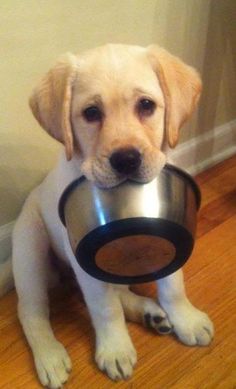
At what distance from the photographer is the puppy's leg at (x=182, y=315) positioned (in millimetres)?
1411

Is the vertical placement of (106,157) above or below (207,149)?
above

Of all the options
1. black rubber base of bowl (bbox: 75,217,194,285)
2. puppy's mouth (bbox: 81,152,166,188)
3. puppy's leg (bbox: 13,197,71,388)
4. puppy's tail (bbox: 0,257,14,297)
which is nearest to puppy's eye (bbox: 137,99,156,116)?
puppy's mouth (bbox: 81,152,166,188)

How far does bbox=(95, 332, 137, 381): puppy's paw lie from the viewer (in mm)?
1348

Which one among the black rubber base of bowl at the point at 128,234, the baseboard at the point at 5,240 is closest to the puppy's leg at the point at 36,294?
the baseboard at the point at 5,240

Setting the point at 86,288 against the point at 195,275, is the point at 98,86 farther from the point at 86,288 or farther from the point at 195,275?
the point at 195,275

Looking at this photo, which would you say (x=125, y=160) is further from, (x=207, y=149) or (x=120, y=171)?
(x=207, y=149)

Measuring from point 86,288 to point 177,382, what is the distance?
363 mm

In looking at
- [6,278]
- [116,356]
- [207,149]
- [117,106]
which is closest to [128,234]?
[117,106]

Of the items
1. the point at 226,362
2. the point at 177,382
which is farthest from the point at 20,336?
the point at 226,362

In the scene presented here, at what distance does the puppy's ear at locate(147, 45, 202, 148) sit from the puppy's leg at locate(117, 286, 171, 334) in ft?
1.76

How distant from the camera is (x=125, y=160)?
1.09 m

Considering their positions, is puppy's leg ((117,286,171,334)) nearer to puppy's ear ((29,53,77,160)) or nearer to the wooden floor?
the wooden floor

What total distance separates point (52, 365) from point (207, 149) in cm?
136

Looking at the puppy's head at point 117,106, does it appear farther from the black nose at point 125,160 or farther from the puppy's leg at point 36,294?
the puppy's leg at point 36,294
